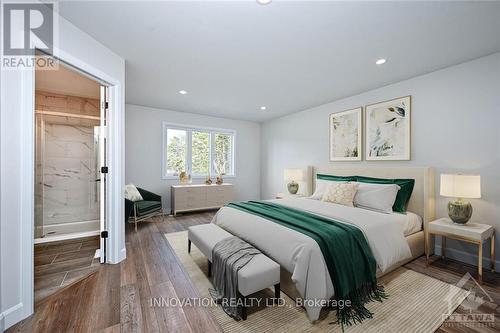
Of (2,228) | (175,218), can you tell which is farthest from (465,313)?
(175,218)

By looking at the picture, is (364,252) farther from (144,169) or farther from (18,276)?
(144,169)

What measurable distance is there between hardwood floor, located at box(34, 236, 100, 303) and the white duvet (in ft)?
5.48

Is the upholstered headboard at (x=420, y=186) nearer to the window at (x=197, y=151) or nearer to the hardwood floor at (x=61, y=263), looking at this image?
the window at (x=197, y=151)

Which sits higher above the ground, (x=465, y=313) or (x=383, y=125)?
(x=383, y=125)

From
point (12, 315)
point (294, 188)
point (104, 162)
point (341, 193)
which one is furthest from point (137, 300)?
point (294, 188)

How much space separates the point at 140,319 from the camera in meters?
1.62

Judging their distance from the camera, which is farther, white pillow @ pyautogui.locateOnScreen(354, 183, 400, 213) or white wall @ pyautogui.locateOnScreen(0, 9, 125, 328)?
white pillow @ pyautogui.locateOnScreen(354, 183, 400, 213)

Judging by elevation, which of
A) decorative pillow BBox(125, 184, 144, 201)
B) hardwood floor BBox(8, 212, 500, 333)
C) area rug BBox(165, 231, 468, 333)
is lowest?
area rug BBox(165, 231, 468, 333)

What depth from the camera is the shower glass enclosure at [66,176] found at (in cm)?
331

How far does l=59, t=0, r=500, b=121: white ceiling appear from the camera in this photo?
1750 millimetres

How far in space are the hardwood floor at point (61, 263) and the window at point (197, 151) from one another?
233cm

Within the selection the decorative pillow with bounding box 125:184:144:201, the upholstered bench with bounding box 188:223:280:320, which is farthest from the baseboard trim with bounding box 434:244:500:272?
the decorative pillow with bounding box 125:184:144:201

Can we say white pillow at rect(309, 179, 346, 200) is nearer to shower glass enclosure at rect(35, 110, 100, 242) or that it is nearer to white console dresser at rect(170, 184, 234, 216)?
white console dresser at rect(170, 184, 234, 216)

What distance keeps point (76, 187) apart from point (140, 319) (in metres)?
3.14
